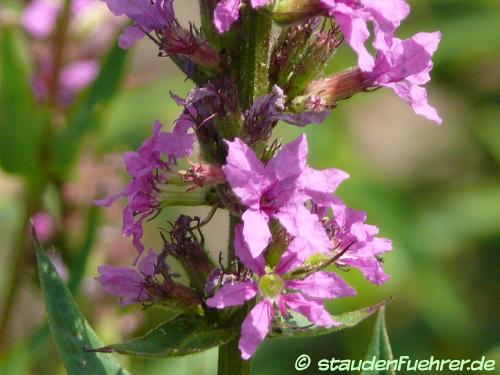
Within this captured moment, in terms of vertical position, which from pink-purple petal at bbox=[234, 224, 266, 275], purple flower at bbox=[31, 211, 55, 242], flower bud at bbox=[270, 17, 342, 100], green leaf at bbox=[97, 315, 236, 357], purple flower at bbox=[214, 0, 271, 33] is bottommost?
purple flower at bbox=[31, 211, 55, 242]

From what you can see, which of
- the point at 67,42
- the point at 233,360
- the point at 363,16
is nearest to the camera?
the point at 363,16

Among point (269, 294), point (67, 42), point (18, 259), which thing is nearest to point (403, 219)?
point (67, 42)

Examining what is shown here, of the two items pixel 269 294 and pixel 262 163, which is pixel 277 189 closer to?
pixel 262 163

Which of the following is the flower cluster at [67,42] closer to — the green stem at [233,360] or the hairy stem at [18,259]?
the hairy stem at [18,259]

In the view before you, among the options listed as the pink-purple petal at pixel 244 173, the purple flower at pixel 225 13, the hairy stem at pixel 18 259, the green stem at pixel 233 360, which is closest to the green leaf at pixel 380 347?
the green stem at pixel 233 360

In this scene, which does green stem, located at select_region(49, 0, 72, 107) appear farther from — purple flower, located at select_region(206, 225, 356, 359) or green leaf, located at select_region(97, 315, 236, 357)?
purple flower, located at select_region(206, 225, 356, 359)

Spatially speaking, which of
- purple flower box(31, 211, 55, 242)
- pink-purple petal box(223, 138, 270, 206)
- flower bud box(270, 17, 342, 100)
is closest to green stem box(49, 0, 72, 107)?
purple flower box(31, 211, 55, 242)
